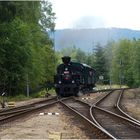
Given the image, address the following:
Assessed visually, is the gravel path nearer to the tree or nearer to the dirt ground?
the dirt ground

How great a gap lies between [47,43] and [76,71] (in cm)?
2790

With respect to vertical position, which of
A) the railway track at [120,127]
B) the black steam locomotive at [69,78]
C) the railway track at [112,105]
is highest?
the black steam locomotive at [69,78]

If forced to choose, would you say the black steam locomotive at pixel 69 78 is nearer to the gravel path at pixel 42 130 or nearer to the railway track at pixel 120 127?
the railway track at pixel 120 127

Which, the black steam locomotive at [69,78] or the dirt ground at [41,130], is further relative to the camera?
the black steam locomotive at [69,78]

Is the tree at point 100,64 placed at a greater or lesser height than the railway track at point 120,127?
greater

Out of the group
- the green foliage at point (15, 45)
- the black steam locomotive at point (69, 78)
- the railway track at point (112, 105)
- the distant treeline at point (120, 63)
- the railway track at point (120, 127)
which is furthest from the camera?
the distant treeline at point (120, 63)

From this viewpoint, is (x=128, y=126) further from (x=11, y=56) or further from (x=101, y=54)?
(x=101, y=54)

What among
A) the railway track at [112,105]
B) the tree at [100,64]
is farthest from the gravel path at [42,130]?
the tree at [100,64]

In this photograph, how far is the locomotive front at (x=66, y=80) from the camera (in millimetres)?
45031

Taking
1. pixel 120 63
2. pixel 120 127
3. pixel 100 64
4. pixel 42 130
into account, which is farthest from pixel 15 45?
pixel 120 63

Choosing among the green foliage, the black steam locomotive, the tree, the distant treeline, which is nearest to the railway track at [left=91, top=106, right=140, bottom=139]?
the green foliage

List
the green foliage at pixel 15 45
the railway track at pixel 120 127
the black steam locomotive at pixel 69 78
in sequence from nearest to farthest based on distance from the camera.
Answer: the railway track at pixel 120 127 < the green foliage at pixel 15 45 < the black steam locomotive at pixel 69 78

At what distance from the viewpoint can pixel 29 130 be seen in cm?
1580

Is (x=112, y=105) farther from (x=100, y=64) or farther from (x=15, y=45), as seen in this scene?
(x=100, y=64)
